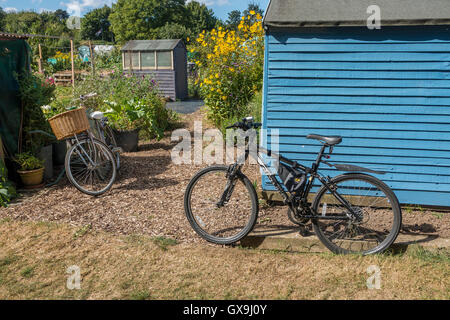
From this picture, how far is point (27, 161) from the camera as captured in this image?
5301 mm

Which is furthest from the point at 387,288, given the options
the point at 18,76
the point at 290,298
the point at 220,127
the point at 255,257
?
the point at 220,127

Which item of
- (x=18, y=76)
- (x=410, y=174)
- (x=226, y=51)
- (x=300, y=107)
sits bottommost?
(x=410, y=174)

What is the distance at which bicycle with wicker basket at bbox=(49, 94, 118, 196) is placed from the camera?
194 inches

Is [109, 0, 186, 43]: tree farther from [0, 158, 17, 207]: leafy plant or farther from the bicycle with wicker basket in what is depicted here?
[0, 158, 17, 207]: leafy plant

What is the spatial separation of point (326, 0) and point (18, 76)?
4.36 metres

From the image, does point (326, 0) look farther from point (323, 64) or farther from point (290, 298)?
point (290, 298)

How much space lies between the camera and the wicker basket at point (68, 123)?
4887 mm

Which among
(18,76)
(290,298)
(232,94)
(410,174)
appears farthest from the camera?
(232,94)

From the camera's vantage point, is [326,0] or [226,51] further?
[226,51]

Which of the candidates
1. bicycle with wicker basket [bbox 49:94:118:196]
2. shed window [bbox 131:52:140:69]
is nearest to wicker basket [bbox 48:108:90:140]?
bicycle with wicker basket [bbox 49:94:118:196]

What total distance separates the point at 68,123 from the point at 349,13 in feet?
11.9

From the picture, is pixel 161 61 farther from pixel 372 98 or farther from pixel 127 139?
pixel 372 98

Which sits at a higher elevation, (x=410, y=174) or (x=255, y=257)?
(x=410, y=174)

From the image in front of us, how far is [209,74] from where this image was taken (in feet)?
28.8
